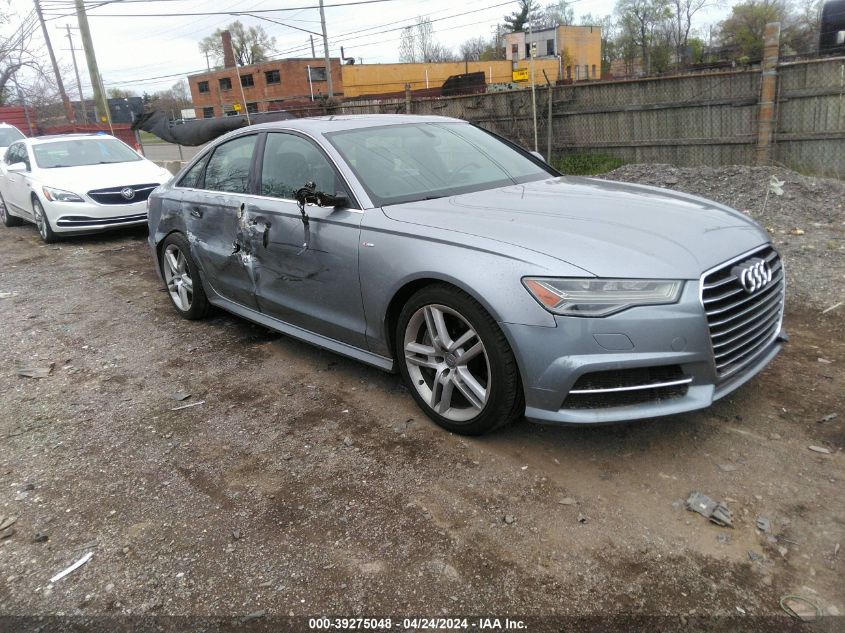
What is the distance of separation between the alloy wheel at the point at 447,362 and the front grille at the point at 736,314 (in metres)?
1.01

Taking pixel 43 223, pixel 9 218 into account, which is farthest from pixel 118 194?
pixel 9 218

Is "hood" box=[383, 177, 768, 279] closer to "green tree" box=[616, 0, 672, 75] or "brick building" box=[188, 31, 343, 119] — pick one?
"brick building" box=[188, 31, 343, 119]

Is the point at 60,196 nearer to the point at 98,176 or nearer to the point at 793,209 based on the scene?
the point at 98,176

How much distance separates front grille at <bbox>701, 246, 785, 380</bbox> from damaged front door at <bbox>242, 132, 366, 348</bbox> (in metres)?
1.82

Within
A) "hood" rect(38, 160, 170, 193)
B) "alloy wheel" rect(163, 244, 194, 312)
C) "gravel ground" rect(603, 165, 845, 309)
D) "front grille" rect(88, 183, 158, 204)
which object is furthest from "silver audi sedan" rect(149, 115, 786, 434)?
"hood" rect(38, 160, 170, 193)

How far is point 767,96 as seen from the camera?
979 centimetres

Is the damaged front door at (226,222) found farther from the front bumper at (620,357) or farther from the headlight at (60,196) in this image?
the headlight at (60,196)

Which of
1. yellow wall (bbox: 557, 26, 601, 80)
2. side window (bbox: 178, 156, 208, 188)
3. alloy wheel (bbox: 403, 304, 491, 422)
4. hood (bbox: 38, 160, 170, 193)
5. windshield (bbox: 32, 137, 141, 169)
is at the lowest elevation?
alloy wheel (bbox: 403, 304, 491, 422)

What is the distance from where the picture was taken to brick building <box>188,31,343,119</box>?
177 ft

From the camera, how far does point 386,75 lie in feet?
169

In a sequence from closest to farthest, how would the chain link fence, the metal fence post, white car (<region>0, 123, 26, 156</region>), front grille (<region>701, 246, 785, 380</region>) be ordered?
Result: front grille (<region>701, 246, 785, 380</region>) < the metal fence post < the chain link fence < white car (<region>0, 123, 26, 156</region>)

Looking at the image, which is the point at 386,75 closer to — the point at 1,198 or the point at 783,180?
the point at 1,198

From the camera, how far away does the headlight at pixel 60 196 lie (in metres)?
9.21

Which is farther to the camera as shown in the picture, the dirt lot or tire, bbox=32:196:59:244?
tire, bbox=32:196:59:244
